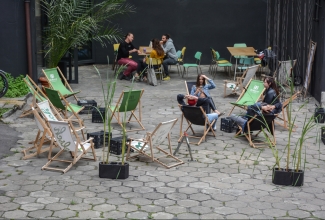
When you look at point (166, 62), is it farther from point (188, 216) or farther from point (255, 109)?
point (188, 216)

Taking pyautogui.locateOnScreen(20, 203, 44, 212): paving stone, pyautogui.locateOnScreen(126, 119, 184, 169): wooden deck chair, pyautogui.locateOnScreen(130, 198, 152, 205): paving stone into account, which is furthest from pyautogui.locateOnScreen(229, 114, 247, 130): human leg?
pyautogui.locateOnScreen(20, 203, 44, 212): paving stone

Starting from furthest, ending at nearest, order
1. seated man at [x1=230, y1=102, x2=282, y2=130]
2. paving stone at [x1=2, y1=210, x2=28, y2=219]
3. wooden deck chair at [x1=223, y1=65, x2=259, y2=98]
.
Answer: wooden deck chair at [x1=223, y1=65, x2=259, y2=98], seated man at [x1=230, y1=102, x2=282, y2=130], paving stone at [x1=2, y1=210, x2=28, y2=219]

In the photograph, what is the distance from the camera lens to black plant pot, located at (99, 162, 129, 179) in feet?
25.2

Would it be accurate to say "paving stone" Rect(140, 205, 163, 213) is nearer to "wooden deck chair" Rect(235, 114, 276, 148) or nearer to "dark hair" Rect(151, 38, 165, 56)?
"wooden deck chair" Rect(235, 114, 276, 148)

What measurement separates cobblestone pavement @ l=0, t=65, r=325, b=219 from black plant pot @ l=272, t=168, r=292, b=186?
0.08 m

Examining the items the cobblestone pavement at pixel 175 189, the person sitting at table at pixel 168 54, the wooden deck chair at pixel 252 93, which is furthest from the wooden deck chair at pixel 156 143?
the person sitting at table at pixel 168 54

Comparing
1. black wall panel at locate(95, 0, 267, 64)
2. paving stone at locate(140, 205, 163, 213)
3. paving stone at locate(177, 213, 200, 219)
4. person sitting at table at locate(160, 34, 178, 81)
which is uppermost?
black wall panel at locate(95, 0, 267, 64)

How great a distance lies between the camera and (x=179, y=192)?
7320 millimetres

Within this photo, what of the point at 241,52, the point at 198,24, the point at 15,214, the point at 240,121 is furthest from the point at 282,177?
the point at 198,24

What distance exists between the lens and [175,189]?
7422mm

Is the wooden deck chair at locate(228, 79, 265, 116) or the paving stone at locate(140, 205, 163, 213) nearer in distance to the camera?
the paving stone at locate(140, 205, 163, 213)

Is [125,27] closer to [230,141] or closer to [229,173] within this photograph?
[230,141]

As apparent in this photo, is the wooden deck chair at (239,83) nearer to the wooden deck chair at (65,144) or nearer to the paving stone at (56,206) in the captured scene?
the wooden deck chair at (65,144)

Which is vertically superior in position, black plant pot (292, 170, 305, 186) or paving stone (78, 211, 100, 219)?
black plant pot (292, 170, 305, 186)
